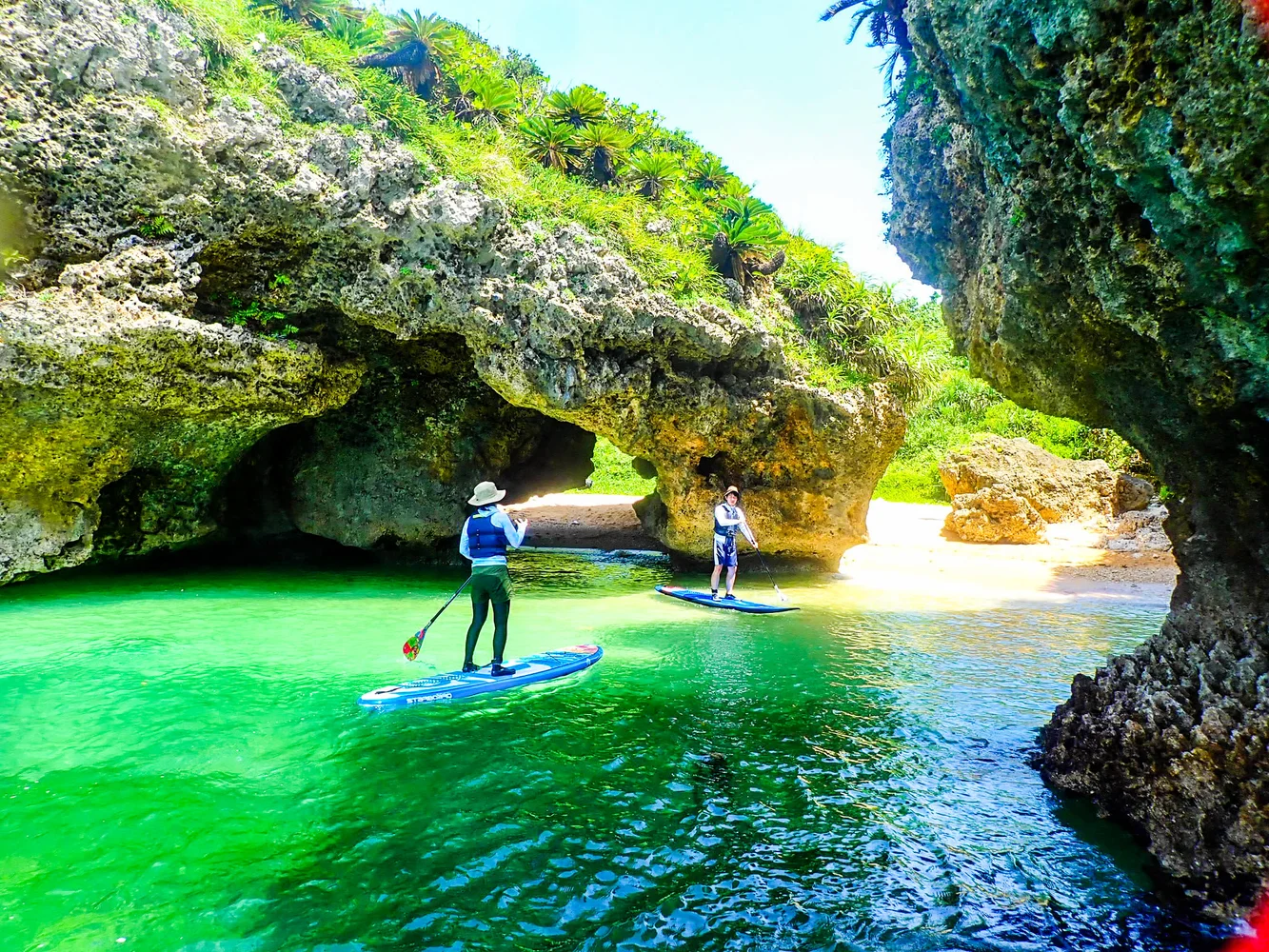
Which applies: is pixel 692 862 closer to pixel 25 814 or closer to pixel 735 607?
pixel 25 814

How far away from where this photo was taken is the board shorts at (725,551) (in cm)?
1366

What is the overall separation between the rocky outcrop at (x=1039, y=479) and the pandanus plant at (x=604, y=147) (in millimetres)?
13655

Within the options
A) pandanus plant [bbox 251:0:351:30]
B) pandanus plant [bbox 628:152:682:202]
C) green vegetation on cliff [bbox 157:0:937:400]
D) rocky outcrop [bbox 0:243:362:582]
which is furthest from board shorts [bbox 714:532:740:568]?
pandanus plant [bbox 251:0:351:30]

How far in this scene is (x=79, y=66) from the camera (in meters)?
10.6

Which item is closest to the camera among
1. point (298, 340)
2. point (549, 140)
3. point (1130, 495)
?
point (298, 340)

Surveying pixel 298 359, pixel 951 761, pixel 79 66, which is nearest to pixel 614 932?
pixel 951 761

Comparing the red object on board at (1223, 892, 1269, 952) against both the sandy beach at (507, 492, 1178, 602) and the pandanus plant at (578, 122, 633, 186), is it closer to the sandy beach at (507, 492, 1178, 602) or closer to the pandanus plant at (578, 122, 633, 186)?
the sandy beach at (507, 492, 1178, 602)

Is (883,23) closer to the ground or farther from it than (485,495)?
farther from it

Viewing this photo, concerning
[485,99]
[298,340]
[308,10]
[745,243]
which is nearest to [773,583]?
[745,243]

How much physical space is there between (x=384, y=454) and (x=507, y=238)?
6.53 metres

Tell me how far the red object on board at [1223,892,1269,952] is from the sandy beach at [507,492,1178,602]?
11.2 m

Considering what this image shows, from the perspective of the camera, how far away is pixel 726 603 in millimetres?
13133

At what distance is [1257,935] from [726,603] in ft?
30.4

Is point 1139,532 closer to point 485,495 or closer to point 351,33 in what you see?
point 485,495
